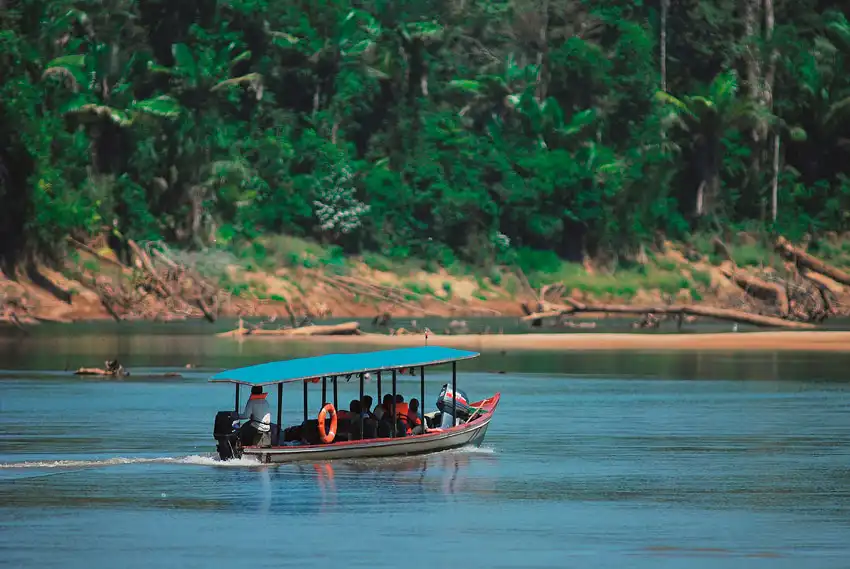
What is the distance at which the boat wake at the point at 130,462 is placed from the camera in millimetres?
32844

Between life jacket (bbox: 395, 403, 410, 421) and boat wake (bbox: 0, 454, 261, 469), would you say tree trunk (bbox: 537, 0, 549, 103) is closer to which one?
life jacket (bbox: 395, 403, 410, 421)

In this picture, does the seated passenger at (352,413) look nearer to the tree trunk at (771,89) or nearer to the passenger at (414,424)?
the passenger at (414,424)

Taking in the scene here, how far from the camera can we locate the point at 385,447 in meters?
34.3

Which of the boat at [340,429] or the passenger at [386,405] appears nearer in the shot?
the boat at [340,429]

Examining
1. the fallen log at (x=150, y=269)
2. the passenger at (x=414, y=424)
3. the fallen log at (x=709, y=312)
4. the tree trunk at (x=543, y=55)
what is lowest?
the passenger at (x=414, y=424)

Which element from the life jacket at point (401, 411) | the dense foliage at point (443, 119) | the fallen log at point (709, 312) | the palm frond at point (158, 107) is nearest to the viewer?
the life jacket at point (401, 411)

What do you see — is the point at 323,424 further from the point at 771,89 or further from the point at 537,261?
the point at 771,89

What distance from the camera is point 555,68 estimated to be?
111 metres

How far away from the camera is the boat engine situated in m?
33.0

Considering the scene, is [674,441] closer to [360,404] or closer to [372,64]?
[360,404]

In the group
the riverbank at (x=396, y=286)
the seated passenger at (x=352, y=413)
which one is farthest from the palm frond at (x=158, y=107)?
the seated passenger at (x=352, y=413)

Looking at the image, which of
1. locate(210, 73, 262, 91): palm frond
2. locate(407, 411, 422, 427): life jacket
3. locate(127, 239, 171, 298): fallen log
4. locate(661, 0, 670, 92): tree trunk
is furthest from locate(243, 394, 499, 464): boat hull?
locate(661, 0, 670, 92): tree trunk

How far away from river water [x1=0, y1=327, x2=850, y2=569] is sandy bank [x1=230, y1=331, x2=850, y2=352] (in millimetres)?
23226

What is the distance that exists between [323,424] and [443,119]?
252ft
